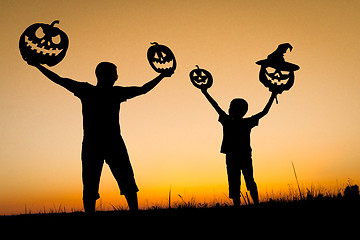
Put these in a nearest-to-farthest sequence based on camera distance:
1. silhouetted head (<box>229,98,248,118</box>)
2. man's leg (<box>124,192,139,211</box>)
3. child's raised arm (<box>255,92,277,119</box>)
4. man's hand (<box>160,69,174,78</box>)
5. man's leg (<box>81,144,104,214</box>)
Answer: man's leg (<box>81,144,104,214</box>) < man's leg (<box>124,192,139,211</box>) < man's hand (<box>160,69,174,78</box>) < silhouetted head (<box>229,98,248,118</box>) < child's raised arm (<box>255,92,277,119</box>)

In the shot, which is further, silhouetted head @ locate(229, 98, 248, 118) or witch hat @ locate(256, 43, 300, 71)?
witch hat @ locate(256, 43, 300, 71)

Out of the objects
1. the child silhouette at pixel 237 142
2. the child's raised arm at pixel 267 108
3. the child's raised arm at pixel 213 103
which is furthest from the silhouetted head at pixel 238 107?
the child's raised arm at pixel 267 108

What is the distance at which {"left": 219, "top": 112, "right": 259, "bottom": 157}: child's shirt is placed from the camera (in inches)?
291

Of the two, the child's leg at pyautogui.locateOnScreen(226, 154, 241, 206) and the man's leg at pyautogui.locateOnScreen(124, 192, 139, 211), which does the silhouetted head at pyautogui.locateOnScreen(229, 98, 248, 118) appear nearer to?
the child's leg at pyautogui.locateOnScreen(226, 154, 241, 206)

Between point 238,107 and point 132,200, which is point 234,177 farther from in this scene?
point 132,200

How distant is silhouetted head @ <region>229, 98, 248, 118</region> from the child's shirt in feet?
0.30

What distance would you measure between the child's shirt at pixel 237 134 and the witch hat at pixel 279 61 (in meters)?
1.06

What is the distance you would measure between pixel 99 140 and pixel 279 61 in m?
4.08

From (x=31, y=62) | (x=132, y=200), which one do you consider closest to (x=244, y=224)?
(x=132, y=200)

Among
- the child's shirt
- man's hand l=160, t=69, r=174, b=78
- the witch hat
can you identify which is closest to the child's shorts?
the child's shirt

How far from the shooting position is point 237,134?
24.6 feet

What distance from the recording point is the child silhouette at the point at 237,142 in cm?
735

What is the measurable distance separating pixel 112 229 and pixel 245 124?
4.18m

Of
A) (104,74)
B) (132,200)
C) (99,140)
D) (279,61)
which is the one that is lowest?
(132,200)
